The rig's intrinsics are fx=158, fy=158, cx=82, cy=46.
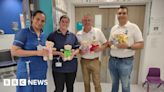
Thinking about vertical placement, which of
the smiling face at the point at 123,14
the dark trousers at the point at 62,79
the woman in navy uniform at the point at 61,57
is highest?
the smiling face at the point at 123,14

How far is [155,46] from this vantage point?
10.9 feet

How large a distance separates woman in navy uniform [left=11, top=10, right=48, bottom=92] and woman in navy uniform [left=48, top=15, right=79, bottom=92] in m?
0.27

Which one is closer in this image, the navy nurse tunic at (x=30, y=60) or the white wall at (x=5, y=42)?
the navy nurse tunic at (x=30, y=60)

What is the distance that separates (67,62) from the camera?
6.74 feet

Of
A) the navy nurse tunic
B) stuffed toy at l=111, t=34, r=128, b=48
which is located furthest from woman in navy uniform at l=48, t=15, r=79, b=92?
stuffed toy at l=111, t=34, r=128, b=48

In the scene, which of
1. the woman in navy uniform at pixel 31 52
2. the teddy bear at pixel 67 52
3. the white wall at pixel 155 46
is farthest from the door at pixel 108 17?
the woman in navy uniform at pixel 31 52

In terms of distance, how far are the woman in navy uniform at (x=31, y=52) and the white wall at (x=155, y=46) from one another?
7.94 feet

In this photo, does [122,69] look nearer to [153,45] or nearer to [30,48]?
[30,48]

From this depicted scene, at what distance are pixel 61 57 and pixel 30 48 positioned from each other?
0.48 m

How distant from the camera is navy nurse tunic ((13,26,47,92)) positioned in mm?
1630

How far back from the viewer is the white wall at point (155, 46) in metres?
3.21

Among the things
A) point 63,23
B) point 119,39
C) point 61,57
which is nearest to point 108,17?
point 119,39

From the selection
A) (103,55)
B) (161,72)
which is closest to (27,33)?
(103,55)

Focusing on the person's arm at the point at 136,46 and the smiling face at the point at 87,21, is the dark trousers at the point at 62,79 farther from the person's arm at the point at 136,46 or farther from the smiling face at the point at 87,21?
the person's arm at the point at 136,46
